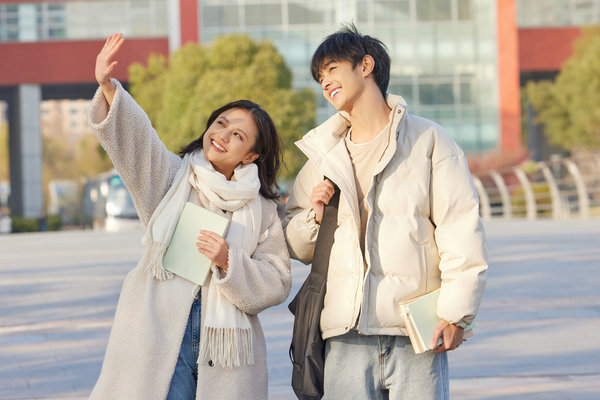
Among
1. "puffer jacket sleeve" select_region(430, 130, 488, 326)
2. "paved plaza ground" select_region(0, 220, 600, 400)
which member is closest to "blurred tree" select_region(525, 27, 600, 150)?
"paved plaza ground" select_region(0, 220, 600, 400)

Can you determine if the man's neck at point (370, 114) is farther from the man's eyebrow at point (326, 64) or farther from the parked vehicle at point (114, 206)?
the parked vehicle at point (114, 206)

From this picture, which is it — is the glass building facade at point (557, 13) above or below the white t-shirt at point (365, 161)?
above

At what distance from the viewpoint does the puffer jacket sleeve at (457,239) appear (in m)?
3.11

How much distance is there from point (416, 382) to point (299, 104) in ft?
→ 109

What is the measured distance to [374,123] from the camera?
10.9 ft

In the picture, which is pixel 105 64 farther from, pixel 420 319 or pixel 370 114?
pixel 420 319

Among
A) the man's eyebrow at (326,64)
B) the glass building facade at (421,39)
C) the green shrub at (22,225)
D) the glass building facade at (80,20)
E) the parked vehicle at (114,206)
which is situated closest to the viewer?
the man's eyebrow at (326,64)

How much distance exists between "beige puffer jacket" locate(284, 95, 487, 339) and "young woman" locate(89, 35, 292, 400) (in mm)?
271

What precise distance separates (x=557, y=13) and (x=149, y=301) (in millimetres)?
47128

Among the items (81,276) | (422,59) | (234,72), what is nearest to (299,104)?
(234,72)

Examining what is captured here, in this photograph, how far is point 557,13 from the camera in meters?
47.8

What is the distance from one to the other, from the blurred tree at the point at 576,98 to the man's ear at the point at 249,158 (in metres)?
38.1

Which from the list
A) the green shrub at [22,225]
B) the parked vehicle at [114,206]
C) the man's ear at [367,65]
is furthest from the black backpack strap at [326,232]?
the green shrub at [22,225]

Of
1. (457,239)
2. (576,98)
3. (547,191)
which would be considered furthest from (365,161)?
(576,98)
